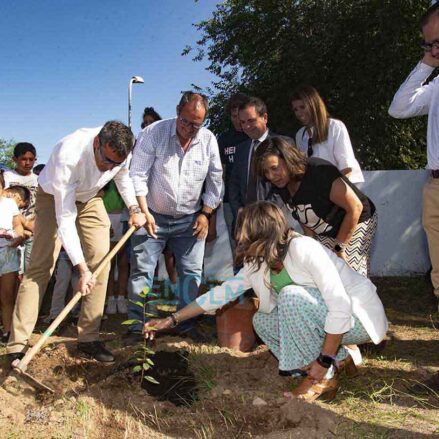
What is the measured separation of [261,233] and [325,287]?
46 cm

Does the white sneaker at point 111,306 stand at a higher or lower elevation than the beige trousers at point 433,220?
lower

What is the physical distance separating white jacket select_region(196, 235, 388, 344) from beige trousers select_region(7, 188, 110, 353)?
1.07m

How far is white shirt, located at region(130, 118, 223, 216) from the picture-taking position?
386cm

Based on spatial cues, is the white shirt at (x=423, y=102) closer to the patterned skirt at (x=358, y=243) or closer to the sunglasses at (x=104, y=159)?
the patterned skirt at (x=358, y=243)

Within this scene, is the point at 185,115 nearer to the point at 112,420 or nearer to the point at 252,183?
the point at 252,183

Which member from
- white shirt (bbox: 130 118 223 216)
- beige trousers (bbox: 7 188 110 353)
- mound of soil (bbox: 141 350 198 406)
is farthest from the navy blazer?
mound of soil (bbox: 141 350 198 406)

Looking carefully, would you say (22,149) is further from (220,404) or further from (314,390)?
(314,390)

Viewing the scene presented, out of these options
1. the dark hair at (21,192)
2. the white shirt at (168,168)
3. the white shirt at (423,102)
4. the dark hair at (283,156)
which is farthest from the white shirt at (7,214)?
the white shirt at (423,102)

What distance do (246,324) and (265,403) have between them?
2.99ft

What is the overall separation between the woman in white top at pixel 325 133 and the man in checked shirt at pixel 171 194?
2.67ft

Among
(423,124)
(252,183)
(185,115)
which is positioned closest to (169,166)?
(185,115)

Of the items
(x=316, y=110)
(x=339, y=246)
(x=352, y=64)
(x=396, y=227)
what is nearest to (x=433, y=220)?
(x=339, y=246)

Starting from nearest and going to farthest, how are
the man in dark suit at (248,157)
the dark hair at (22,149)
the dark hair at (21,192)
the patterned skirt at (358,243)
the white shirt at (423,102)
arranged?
the white shirt at (423,102) → the patterned skirt at (358,243) → the man in dark suit at (248,157) → the dark hair at (21,192) → the dark hair at (22,149)

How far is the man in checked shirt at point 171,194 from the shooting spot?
3.86 m
